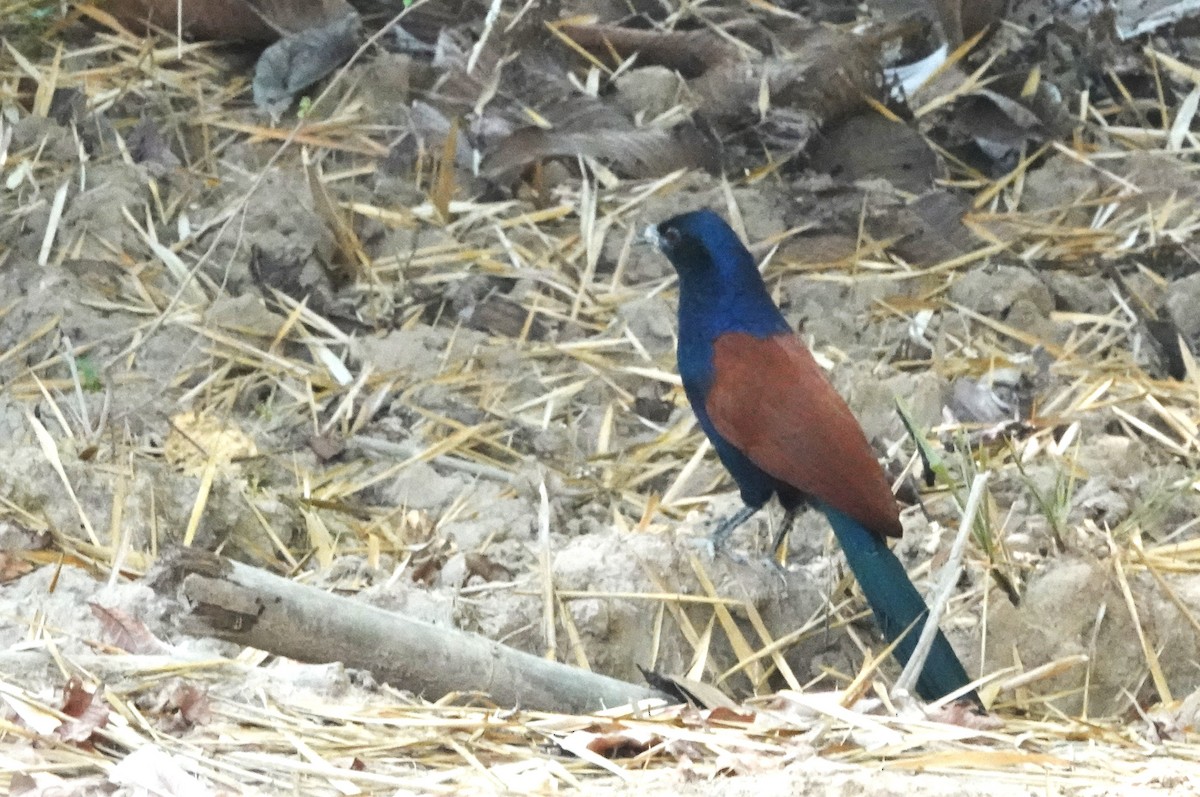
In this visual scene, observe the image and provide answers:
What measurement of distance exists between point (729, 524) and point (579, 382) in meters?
1.08

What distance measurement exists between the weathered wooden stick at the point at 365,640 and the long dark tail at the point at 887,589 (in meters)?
0.69

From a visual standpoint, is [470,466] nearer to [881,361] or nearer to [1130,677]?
[881,361]

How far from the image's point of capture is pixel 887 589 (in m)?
2.97

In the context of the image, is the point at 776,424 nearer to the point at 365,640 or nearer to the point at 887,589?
the point at 887,589

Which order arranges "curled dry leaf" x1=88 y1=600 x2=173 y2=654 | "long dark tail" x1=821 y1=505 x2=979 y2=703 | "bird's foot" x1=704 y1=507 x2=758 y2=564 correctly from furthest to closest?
"bird's foot" x1=704 y1=507 x2=758 y2=564
"long dark tail" x1=821 y1=505 x2=979 y2=703
"curled dry leaf" x1=88 y1=600 x2=173 y2=654

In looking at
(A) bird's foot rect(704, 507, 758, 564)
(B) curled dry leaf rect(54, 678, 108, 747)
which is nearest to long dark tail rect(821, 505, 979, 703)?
(A) bird's foot rect(704, 507, 758, 564)

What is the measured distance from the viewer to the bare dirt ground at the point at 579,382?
2100 millimetres

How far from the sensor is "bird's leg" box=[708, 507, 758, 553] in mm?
3362

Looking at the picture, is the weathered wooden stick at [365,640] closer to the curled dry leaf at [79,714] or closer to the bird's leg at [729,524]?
the curled dry leaf at [79,714]

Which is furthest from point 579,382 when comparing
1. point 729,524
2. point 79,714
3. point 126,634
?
point 79,714

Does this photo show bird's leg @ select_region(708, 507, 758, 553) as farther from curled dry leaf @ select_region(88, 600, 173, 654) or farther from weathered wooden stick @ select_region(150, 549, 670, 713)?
curled dry leaf @ select_region(88, 600, 173, 654)

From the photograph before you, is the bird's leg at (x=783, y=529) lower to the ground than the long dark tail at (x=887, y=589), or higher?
lower

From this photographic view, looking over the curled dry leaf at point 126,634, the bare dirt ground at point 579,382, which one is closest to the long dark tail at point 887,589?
the bare dirt ground at point 579,382

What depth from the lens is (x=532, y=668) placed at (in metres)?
2.41
